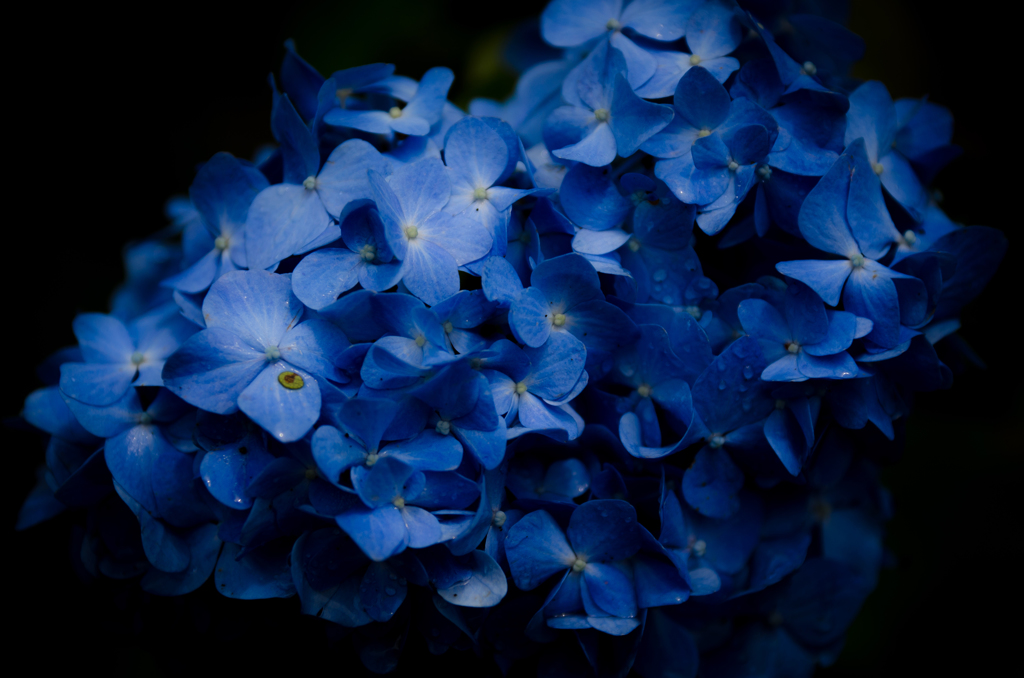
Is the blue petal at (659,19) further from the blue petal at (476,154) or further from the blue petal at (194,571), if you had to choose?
the blue petal at (194,571)

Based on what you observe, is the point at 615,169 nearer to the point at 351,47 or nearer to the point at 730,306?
the point at 730,306

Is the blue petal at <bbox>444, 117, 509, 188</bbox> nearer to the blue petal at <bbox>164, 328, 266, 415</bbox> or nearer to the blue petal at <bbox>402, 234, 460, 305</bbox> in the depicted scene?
the blue petal at <bbox>402, 234, 460, 305</bbox>

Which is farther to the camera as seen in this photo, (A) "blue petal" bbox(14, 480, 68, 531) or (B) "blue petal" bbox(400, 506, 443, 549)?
(A) "blue petal" bbox(14, 480, 68, 531)

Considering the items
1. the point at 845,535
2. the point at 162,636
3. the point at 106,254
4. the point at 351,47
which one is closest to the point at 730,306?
the point at 845,535

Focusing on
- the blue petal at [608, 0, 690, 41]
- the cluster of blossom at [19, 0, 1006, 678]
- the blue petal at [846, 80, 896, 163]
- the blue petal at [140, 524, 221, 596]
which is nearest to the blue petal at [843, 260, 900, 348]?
the cluster of blossom at [19, 0, 1006, 678]

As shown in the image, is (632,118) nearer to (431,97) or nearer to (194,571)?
(431,97)

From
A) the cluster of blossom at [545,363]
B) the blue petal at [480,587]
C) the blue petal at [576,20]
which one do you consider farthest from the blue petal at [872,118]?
the blue petal at [480,587]
